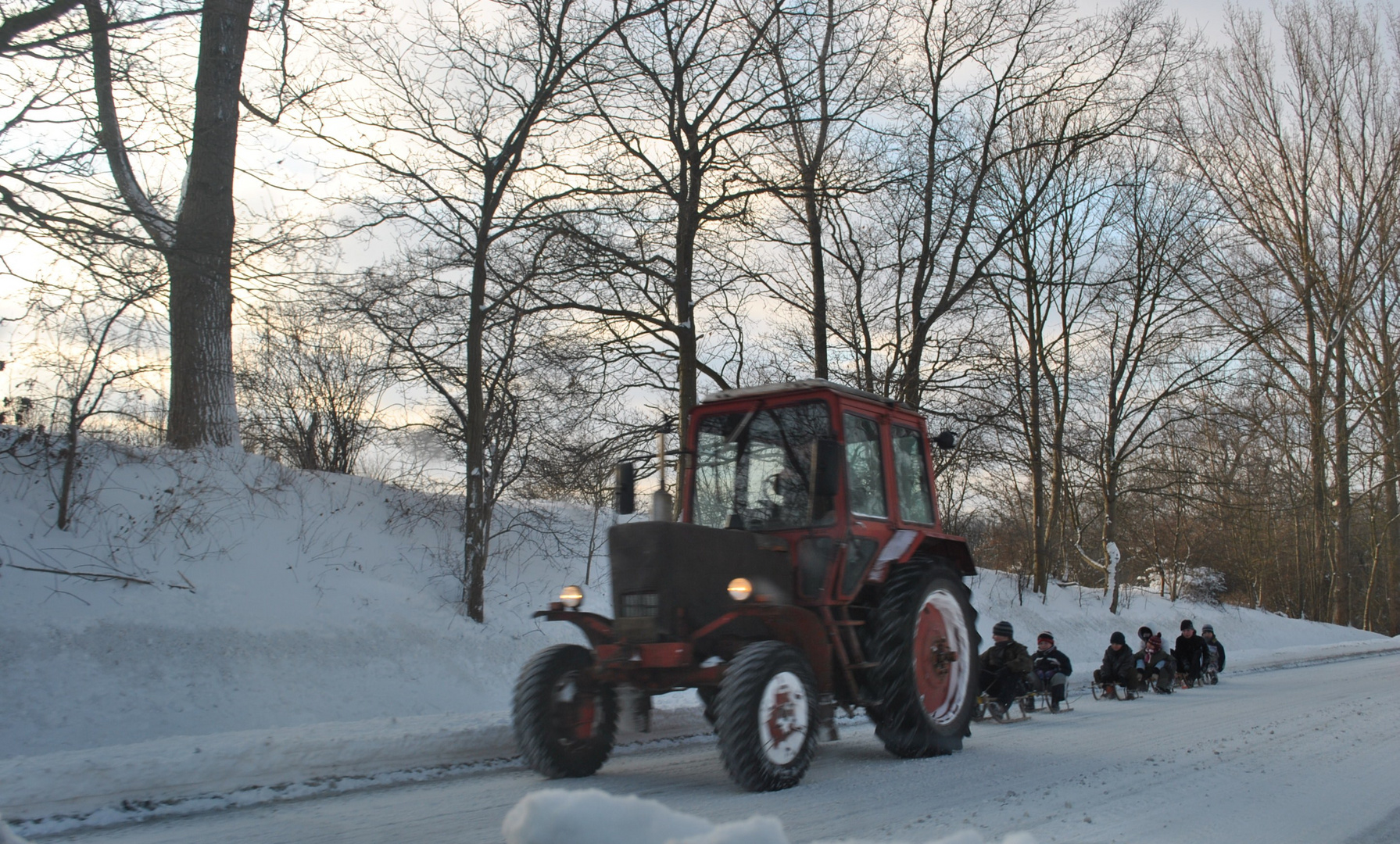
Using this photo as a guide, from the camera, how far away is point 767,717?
5.16 meters

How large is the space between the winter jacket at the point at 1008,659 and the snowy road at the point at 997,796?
1375mm

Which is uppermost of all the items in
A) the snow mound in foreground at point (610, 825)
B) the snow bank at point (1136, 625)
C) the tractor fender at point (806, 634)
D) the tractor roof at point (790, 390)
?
the tractor roof at point (790, 390)

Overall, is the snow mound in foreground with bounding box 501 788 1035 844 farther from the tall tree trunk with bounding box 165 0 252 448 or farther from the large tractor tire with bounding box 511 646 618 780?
the tall tree trunk with bounding box 165 0 252 448

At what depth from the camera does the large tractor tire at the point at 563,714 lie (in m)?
5.56

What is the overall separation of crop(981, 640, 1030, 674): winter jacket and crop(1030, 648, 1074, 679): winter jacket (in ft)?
3.12

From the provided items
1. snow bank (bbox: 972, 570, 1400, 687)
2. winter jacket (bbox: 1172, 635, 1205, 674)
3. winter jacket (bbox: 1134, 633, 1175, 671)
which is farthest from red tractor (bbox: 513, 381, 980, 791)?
snow bank (bbox: 972, 570, 1400, 687)

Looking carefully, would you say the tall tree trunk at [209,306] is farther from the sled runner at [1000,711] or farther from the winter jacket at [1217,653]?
the winter jacket at [1217,653]

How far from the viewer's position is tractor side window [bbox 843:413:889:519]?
658 centimetres

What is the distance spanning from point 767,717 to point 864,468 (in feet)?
7.11

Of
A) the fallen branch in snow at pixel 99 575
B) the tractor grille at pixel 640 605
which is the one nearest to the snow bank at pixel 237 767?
the tractor grille at pixel 640 605

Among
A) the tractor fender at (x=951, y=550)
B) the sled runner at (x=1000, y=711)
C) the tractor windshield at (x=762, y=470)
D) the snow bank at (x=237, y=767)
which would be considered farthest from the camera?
the sled runner at (x=1000, y=711)

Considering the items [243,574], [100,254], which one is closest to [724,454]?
[100,254]

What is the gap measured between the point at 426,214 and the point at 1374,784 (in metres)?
9.67

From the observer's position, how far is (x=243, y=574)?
961 centimetres
